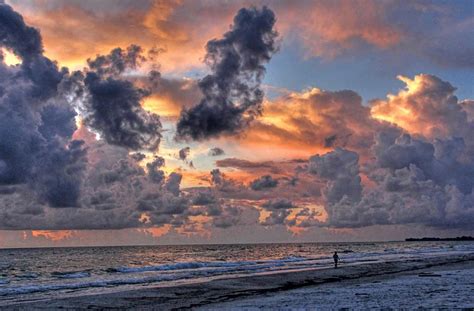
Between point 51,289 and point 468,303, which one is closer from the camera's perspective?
point 468,303

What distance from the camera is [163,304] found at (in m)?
30.7

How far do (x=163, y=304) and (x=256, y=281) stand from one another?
18961mm

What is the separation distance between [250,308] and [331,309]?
4593 mm

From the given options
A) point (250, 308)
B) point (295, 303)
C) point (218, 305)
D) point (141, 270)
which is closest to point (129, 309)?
point (218, 305)

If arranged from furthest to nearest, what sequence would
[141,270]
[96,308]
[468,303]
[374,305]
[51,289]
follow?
[141,270]
[51,289]
[96,308]
[374,305]
[468,303]

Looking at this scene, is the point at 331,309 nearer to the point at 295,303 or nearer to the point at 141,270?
the point at 295,303

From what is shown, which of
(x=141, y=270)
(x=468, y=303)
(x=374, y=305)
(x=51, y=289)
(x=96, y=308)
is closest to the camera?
(x=468, y=303)

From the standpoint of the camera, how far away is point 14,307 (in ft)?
104

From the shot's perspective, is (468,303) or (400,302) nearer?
(468,303)

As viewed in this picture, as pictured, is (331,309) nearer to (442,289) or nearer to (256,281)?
(442,289)

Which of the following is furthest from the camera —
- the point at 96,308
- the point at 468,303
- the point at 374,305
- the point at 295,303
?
the point at 96,308

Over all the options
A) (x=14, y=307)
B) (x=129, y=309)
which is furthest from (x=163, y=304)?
(x=14, y=307)

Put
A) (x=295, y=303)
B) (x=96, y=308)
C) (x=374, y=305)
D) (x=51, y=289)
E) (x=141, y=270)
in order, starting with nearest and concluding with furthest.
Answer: (x=374, y=305) < (x=295, y=303) < (x=96, y=308) < (x=51, y=289) < (x=141, y=270)

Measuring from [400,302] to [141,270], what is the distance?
57.6 metres
